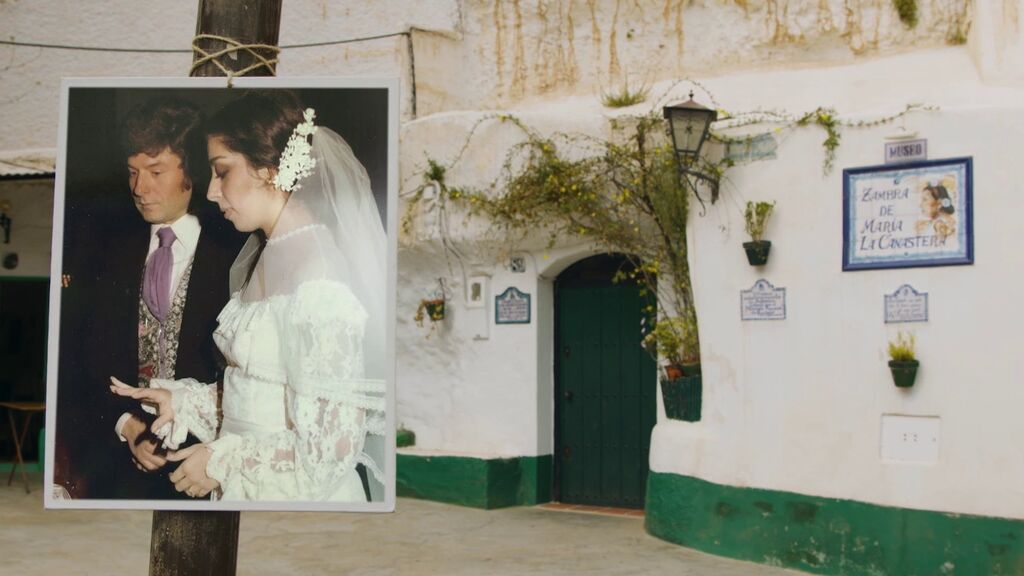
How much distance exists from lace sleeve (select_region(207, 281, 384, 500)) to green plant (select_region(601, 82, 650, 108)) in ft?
18.0

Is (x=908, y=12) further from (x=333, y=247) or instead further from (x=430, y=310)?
(x=333, y=247)

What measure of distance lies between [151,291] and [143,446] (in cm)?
56

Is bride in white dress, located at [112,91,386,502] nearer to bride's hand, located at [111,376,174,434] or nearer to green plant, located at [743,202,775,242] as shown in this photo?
bride's hand, located at [111,376,174,434]

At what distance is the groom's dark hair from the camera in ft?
14.0

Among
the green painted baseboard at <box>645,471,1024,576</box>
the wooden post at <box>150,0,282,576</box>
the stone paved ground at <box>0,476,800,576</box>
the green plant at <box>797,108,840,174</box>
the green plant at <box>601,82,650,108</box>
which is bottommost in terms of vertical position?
the stone paved ground at <box>0,476,800,576</box>

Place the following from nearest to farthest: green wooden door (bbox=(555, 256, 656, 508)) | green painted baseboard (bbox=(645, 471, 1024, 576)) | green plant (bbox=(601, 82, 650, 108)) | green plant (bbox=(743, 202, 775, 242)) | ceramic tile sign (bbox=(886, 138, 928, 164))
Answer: green painted baseboard (bbox=(645, 471, 1024, 576)), ceramic tile sign (bbox=(886, 138, 928, 164)), green plant (bbox=(743, 202, 775, 242)), green plant (bbox=(601, 82, 650, 108)), green wooden door (bbox=(555, 256, 656, 508))

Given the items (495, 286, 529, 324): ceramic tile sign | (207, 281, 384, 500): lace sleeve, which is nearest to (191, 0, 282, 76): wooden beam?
(207, 281, 384, 500): lace sleeve

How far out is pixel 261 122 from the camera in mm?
4230

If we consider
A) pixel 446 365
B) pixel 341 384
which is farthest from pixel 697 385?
pixel 341 384

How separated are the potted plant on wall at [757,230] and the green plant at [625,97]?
6.36ft

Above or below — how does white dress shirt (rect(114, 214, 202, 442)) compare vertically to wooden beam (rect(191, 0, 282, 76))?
below

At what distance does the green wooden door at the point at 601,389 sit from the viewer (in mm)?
9383

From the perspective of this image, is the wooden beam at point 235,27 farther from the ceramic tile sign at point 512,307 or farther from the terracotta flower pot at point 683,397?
the ceramic tile sign at point 512,307

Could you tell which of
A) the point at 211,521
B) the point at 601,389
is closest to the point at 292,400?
the point at 211,521
